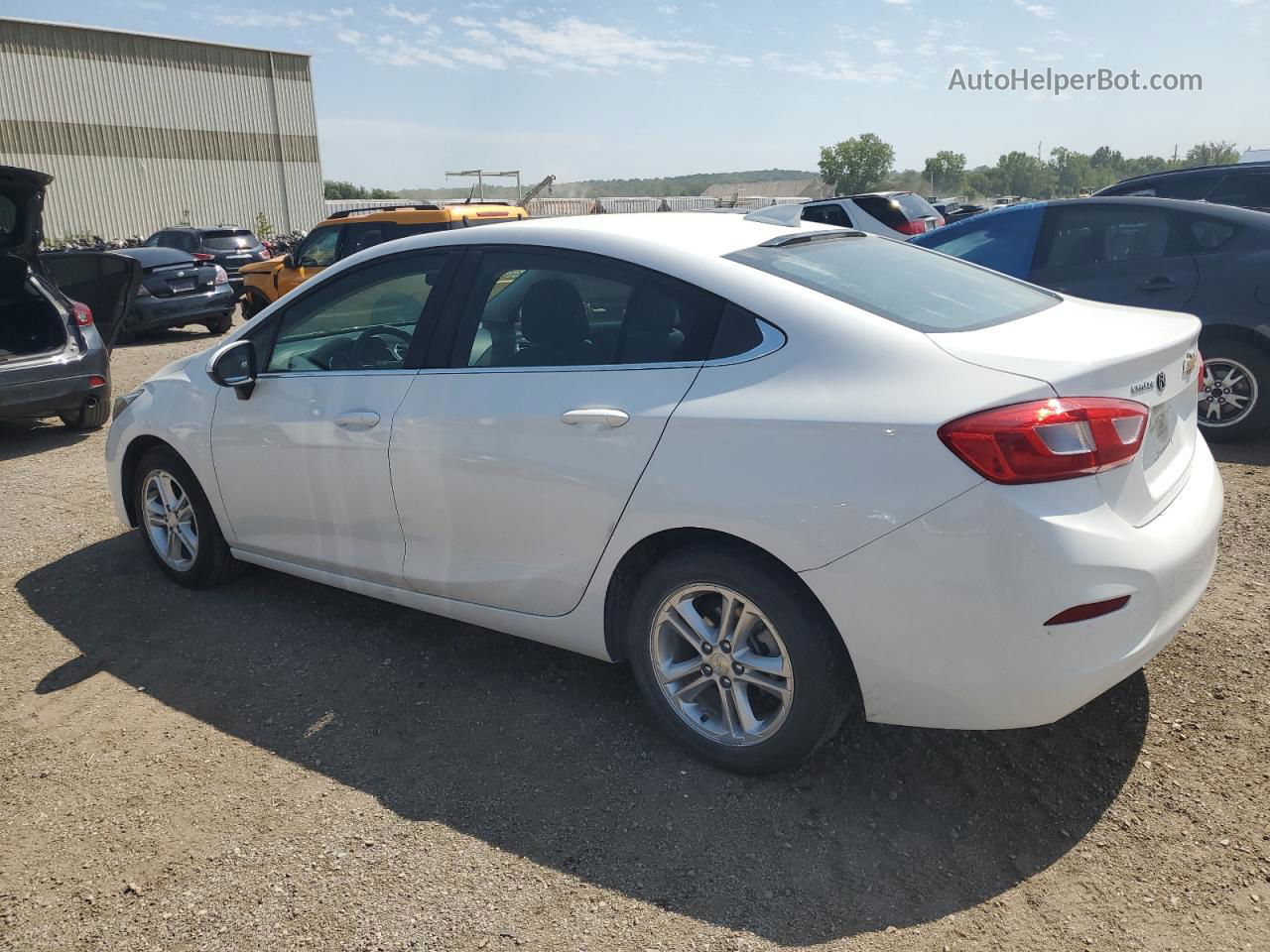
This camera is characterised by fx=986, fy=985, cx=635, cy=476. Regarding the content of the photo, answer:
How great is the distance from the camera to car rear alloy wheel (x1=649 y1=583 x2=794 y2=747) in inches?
112

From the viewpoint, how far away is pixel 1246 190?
9.34 metres

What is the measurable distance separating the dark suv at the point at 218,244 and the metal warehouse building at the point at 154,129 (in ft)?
68.5

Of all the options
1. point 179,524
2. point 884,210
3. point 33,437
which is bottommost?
point 33,437

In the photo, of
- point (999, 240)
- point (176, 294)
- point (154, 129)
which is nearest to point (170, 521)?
point (999, 240)

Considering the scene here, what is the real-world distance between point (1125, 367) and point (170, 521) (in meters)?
4.09

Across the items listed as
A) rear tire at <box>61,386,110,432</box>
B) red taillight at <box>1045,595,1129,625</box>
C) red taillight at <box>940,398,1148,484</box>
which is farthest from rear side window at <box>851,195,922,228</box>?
red taillight at <box>1045,595,1129,625</box>

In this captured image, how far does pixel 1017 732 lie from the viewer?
125 inches

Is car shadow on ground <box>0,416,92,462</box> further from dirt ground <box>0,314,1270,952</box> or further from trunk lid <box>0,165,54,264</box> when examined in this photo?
dirt ground <box>0,314,1270,952</box>

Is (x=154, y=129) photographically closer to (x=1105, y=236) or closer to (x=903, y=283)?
(x=1105, y=236)

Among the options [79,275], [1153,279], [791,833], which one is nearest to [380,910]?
[791,833]

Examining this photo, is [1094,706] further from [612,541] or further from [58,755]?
[58,755]

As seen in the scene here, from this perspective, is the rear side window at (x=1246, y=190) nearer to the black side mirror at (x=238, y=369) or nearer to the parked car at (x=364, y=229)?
the parked car at (x=364, y=229)

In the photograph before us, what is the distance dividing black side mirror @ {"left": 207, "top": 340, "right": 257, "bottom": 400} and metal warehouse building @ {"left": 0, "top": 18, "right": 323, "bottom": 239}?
3971cm

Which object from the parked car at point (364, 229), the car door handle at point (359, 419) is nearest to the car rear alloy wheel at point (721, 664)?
the car door handle at point (359, 419)
